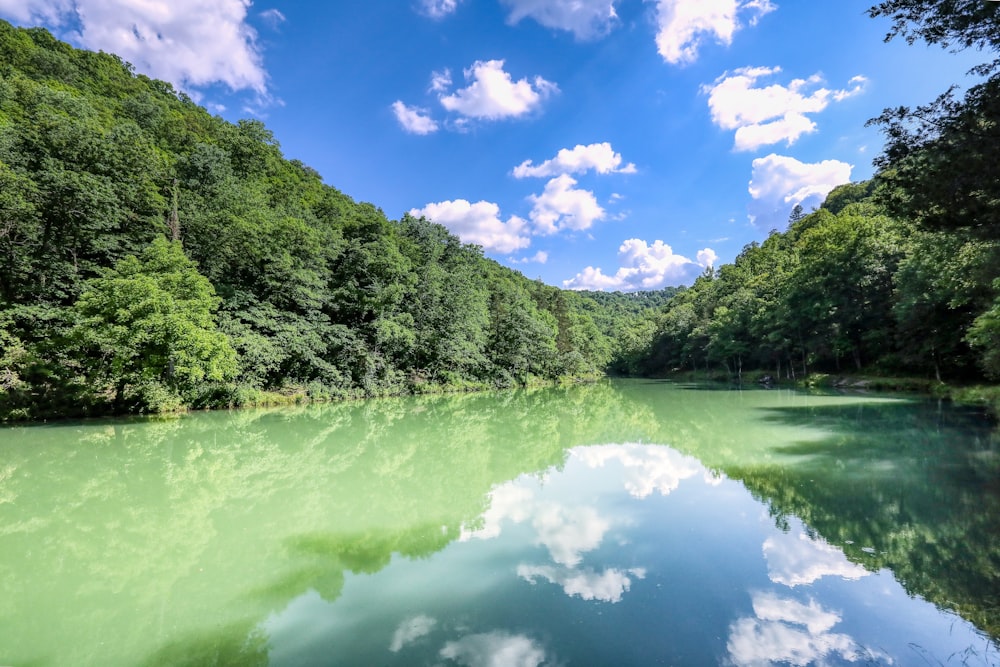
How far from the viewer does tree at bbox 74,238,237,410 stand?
13.5 m

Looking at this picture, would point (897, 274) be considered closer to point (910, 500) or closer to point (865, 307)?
point (865, 307)

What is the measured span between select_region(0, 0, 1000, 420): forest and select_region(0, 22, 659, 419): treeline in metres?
0.09

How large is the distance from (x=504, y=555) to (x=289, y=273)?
71.7ft

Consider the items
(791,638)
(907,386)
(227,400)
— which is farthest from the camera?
(907,386)

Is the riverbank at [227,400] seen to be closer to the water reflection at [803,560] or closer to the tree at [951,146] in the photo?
the water reflection at [803,560]

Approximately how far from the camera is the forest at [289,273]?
859 centimetres

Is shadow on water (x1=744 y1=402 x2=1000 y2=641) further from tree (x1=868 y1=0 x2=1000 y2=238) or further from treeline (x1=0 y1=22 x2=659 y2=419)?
treeline (x1=0 y1=22 x2=659 y2=419)

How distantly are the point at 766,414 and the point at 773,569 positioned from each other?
13.6 m

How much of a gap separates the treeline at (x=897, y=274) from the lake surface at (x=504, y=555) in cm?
419

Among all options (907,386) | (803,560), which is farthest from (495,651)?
(907,386)

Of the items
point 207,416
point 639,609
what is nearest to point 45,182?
point 207,416

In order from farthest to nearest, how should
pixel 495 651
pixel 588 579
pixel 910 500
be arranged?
pixel 910 500
pixel 588 579
pixel 495 651

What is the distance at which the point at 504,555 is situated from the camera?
473 cm

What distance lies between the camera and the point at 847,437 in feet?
35.8
